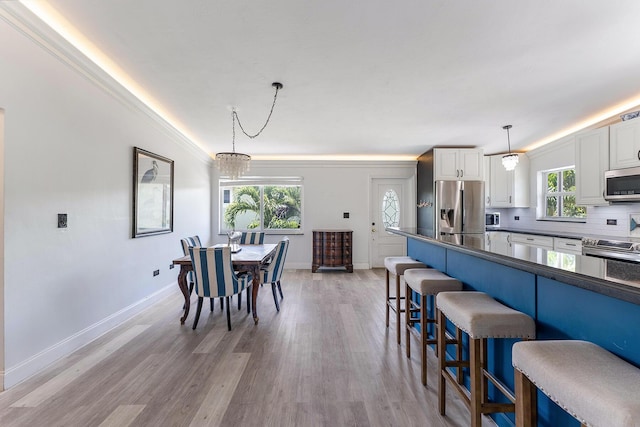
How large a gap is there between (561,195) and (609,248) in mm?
1860

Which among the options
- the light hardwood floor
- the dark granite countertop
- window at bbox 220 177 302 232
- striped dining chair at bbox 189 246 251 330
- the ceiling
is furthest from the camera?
window at bbox 220 177 302 232

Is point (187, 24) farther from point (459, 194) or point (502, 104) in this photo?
point (459, 194)

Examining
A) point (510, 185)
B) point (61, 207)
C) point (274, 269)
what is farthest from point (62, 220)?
point (510, 185)

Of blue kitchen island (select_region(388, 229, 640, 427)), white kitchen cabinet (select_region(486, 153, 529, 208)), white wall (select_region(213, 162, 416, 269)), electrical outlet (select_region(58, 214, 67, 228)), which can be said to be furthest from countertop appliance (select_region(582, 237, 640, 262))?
electrical outlet (select_region(58, 214, 67, 228))

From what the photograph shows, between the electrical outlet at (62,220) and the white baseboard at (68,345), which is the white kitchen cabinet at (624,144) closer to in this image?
the electrical outlet at (62,220)

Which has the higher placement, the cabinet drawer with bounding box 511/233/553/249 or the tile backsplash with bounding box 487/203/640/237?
the tile backsplash with bounding box 487/203/640/237

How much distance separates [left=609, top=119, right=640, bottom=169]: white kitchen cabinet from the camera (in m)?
3.21

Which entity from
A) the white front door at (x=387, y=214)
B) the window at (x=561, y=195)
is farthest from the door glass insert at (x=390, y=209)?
the window at (x=561, y=195)

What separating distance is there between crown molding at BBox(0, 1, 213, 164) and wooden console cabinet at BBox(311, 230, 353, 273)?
357cm

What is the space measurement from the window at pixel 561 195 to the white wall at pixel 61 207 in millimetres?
6093

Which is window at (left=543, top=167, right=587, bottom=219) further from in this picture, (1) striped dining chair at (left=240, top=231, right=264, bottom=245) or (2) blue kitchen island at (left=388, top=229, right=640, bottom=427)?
(1) striped dining chair at (left=240, top=231, right=264, bottom=245)

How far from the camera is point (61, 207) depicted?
2334mm

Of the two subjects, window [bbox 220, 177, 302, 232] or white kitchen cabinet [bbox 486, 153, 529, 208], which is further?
window [bbox 220, 177, 302, 232]

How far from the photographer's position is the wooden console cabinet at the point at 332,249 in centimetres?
587
